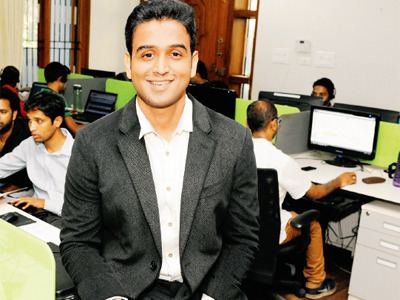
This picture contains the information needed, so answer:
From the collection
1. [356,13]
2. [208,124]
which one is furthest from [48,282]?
[356,13]

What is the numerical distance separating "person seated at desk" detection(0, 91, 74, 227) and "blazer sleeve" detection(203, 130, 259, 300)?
4.36 ft

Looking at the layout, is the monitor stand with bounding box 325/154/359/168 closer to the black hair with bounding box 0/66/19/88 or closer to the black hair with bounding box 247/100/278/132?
the black hair with bounding box 247/100/278/132

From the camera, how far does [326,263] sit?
380 centimetres

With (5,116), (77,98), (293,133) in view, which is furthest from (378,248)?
(77,98)

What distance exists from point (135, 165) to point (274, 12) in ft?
17.9

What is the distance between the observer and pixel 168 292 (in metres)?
1.39

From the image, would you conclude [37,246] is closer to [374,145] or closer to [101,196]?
[101,196]

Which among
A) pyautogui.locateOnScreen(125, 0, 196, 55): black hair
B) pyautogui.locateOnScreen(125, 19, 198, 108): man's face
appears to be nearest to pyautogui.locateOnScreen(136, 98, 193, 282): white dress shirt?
pyautogui.locateOnScreen(125, 19, 198, 108): man's face

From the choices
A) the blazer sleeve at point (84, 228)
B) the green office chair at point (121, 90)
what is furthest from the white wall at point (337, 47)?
the blazer sleeve at point (84, 228)

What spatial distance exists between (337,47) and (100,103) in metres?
2.70

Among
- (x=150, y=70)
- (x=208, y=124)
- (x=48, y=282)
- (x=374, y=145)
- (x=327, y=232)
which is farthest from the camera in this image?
(x=327, y=232)

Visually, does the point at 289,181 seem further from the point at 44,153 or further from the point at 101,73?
the point at 101,73

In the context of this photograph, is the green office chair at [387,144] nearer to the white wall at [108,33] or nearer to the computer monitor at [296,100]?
the computer monitor at [296,100]

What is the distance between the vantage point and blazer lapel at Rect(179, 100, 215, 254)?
1.33 metres
